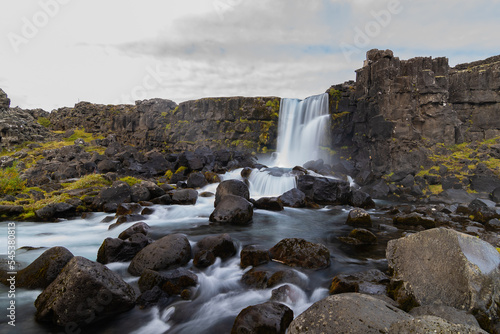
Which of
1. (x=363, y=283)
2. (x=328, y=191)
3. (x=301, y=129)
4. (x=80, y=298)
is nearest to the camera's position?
(x=80, y=298)

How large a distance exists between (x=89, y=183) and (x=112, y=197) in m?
4.42

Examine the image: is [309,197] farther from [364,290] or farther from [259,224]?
[364,290]

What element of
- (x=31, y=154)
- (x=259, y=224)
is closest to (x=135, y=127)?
(x=31, y=154)

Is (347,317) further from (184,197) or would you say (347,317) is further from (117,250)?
(184,197)

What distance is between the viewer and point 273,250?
8266 mm

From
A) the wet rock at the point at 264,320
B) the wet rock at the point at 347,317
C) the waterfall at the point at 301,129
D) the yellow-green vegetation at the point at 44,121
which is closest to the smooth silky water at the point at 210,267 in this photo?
the wet rock at the point at 264,320

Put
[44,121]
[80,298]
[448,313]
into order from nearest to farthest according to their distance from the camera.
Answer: [448,313]
[80,298]
[44,121]

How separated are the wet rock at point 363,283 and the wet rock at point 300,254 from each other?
1.16 m

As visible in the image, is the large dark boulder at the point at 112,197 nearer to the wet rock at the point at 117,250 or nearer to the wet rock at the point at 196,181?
the wet rock at the point at 196,181

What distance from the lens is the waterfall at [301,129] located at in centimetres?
3038

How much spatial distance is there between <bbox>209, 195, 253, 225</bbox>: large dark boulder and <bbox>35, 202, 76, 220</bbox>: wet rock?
6.94 meters

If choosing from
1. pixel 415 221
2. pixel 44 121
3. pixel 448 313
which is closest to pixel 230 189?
pixel 415 221

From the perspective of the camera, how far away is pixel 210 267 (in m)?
7.67

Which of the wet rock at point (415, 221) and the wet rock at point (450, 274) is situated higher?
the wet rock at point (450, 274)
